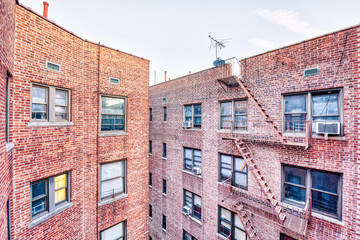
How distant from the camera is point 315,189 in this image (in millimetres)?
6082

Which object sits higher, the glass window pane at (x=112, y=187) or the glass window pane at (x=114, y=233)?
the glass window pane at (x=112, y=187)

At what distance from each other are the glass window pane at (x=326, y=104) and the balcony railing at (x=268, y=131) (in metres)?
Result: 0.64

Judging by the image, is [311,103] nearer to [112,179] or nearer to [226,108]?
[226,108]

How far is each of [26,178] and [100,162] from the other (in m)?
2.50

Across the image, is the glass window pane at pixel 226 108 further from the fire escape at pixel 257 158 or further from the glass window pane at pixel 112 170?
the glass window pane at pixel 112 170

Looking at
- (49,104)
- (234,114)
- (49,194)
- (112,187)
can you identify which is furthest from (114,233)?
(234,114)

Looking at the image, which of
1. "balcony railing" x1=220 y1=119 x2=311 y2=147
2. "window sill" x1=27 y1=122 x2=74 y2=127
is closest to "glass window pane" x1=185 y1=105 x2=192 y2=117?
"balcony railing" x1=220 y1=119 x2=311 y2=147

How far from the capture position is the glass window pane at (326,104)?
19.0 ft

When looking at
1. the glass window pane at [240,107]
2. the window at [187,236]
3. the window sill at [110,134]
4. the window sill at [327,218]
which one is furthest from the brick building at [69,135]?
the window sill at [327,218]

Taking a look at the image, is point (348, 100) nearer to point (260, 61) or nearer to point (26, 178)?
point (260, 61)

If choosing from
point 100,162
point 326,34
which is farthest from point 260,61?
point 100,162

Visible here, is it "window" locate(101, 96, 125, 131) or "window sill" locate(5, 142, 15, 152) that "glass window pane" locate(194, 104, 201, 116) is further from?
"window sill" locate(5, 142, 15, 152)

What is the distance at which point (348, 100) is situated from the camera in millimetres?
5426

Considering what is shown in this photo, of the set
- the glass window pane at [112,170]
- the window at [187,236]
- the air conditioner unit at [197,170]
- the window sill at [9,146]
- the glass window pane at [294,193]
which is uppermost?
the window sill at [9,146]
